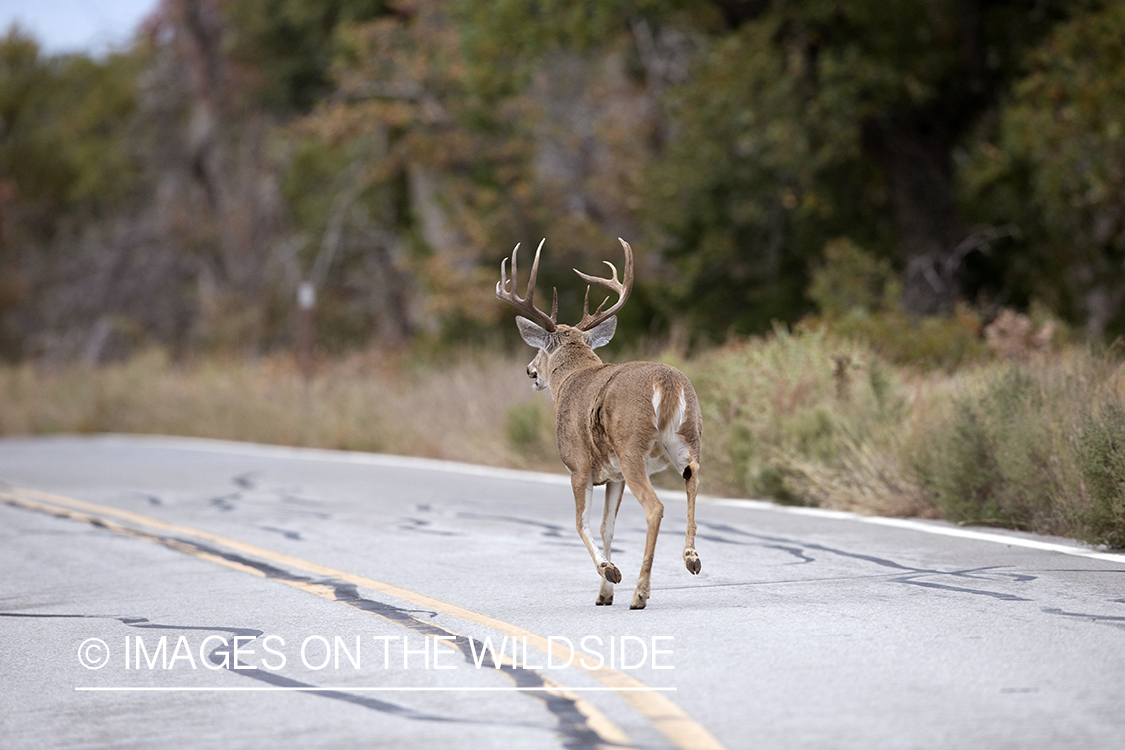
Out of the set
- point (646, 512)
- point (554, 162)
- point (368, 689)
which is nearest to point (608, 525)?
point (646, 512)

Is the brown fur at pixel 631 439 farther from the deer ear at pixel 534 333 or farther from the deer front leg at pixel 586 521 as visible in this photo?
the deer ear at pixel 534 333

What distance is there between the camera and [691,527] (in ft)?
26.6

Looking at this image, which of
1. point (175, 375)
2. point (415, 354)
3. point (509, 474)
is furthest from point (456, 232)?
point (509, 474)

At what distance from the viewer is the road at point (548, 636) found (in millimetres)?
6047

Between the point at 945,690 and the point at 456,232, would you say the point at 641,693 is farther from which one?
the point at 456,232

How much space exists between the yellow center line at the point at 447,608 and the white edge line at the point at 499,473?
13.6 feet

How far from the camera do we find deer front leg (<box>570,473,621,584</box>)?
8203mm

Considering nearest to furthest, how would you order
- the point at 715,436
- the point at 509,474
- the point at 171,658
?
the point at 171,658 → the point at 715,436 → the point at 509,474

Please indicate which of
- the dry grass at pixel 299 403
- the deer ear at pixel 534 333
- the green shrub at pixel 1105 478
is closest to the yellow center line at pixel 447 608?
the deer ear at pixel 534 333

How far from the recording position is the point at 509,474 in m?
18.0

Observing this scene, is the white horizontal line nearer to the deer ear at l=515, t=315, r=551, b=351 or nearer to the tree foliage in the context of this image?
the deer ear at l=515, t=315, r=551, b=351

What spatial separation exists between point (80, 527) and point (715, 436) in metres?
6.21

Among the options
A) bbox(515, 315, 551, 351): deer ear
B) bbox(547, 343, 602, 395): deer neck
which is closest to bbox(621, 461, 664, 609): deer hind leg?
bbox(547, 343, 602, 395): deer neck

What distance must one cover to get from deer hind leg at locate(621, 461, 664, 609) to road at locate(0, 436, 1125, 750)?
0.11 m
